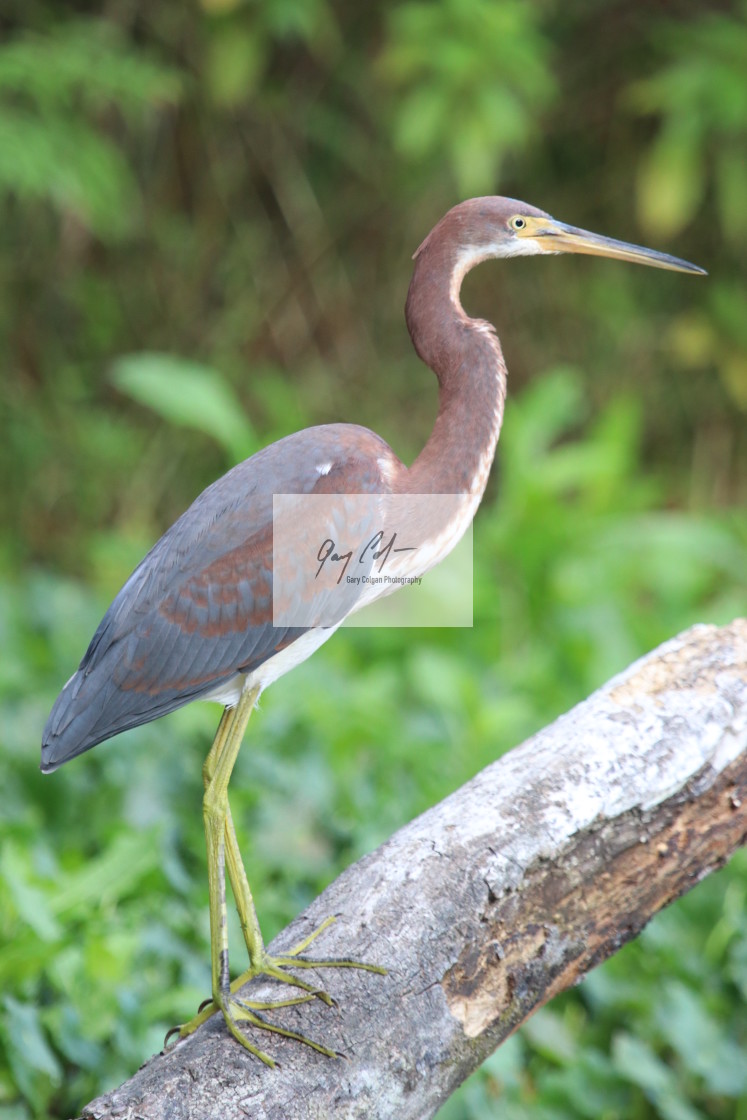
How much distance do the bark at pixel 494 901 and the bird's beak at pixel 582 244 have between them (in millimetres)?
880

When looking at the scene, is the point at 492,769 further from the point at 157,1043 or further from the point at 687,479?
the point at 687,479

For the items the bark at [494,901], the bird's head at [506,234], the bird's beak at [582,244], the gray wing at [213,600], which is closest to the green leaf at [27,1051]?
the bark at [494,901]

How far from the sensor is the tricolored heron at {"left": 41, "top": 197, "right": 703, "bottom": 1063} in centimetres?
196

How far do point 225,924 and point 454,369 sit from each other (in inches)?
43.2

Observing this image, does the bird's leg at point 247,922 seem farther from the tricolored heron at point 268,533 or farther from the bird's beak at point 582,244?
the bird's beak at point 582,244

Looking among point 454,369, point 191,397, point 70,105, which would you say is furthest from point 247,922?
point 70,105

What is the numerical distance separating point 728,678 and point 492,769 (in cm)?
54

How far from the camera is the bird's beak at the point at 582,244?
2.01 m

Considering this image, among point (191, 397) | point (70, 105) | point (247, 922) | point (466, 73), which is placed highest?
point (70, 105)

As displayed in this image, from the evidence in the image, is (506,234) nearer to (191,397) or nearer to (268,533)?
(268,533)

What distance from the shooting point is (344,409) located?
6773mm

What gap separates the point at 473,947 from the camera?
2.05 meters

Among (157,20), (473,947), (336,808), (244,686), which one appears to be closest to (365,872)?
(473,947)

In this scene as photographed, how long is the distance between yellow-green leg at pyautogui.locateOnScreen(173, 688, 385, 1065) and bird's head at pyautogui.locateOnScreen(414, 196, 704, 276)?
0.88m
